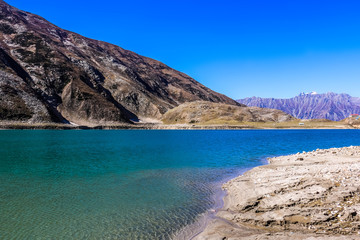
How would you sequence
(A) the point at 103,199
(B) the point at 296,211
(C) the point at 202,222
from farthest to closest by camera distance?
(A) the point at 103,199 → (C) the point at 202,222 → (B) the point at 296,211

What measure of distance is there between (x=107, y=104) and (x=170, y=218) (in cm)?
17300

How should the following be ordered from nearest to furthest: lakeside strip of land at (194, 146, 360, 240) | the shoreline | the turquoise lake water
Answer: lakeside strip of land at (194, 146, 360, 240)
the shoreline
the turquoise lake water

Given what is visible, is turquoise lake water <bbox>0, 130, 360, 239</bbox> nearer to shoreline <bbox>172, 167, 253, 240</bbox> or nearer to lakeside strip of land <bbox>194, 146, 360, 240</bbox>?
shoreline <bbox>172, 167, 253, 240</bbox>

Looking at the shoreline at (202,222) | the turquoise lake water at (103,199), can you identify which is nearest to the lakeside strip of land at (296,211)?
the shoreline at (202,222)

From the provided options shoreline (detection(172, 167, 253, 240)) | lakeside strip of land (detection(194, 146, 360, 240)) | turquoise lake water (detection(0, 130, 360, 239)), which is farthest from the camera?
turquoise lake water (detection(0, 130, 360, 239))

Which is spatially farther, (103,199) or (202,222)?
(103,199)

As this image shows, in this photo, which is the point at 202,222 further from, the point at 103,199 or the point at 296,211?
the point at 103,199

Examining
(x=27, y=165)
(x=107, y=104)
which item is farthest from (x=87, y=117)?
(x=27, y=165)

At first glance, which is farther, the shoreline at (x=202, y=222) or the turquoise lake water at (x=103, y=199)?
the turquoise lake water at (x=103, y=199)

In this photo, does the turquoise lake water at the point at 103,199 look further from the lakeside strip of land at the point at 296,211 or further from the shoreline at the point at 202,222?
the lakeside strip of land at the point at 296,211

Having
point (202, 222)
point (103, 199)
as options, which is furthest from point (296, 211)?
point (103, 199)

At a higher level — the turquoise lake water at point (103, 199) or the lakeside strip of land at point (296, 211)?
the lakeside strip of land at point (296, 211)

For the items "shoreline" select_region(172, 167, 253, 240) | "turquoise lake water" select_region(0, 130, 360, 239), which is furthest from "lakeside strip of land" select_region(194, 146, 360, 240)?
"turquoise lake water" select_region(0, 130, 360, 239)

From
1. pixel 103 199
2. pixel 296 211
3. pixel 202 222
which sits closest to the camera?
pixel 296 211
